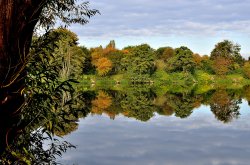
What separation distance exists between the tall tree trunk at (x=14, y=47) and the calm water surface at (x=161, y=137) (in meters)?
10.9

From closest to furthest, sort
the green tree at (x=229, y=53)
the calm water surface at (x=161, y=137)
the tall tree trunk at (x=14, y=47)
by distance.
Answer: the tall tree trunk at (x=14, y=47)
the calm water surface at (x=161, y=137)
the green tree at (x=229, y=53)

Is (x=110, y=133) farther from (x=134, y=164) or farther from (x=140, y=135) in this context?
(x=134, y=164)

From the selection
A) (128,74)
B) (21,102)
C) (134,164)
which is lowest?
(134,164)

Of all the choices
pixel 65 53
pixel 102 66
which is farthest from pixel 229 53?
pixel 65 53

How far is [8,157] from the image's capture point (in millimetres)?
4395

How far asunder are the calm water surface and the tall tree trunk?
10.9 metres

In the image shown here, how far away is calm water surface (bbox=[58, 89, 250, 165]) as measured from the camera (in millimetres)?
Answer: 15953

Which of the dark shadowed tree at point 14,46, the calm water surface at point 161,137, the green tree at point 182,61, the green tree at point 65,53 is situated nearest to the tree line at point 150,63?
the green tree at point 182,61

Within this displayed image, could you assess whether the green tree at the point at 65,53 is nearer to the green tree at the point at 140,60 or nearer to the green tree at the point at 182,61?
the green tree at the point at 140,60

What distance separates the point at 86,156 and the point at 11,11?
12647mm

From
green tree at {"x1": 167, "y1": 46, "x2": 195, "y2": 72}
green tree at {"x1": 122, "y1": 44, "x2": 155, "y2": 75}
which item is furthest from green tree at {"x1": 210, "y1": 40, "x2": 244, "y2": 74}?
green tree at {"x1": 122, "y1": 44, "x2": 155, "y2": 75}

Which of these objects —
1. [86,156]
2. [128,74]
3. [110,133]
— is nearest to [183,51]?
[128,74]

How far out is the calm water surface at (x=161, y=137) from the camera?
1595cm

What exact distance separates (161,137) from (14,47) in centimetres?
1719
